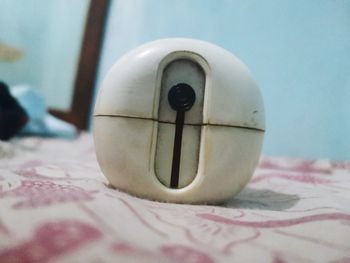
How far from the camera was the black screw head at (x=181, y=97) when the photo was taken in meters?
0.38

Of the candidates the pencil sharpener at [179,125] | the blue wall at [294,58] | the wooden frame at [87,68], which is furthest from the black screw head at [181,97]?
the wooden frame at [87,68]

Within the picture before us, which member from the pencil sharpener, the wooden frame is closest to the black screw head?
the pencil sharpener

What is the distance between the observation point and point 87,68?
1.59 metres

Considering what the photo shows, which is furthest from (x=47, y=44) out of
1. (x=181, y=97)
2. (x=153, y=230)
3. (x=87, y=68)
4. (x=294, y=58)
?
(x=153, y=230)

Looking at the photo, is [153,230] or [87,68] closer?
[153,230]

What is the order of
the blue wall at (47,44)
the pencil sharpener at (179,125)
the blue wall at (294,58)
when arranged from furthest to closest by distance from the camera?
the blue wall at (47,44)
the blue wall at (294,58)
the pencil sharpener at (179,125)

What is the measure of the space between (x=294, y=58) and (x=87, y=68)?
956mm

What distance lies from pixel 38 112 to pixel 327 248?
1222mm

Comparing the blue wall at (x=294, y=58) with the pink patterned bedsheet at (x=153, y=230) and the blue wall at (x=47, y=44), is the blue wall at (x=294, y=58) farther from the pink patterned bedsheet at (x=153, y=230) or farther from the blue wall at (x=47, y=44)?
the blue wall at (x=47, y=44)

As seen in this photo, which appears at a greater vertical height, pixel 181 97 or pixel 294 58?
pixel 294 58

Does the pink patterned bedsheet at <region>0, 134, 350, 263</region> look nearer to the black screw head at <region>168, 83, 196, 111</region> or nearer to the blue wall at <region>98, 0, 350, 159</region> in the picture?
the black screw head at <region>168, 83, 196, 111</region>

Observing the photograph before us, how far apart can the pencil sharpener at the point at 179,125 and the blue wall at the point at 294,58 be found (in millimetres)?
485

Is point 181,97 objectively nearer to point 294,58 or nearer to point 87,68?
point 294,58

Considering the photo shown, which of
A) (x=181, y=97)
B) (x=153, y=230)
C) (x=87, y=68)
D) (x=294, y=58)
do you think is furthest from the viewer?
(x=87, y=68)
